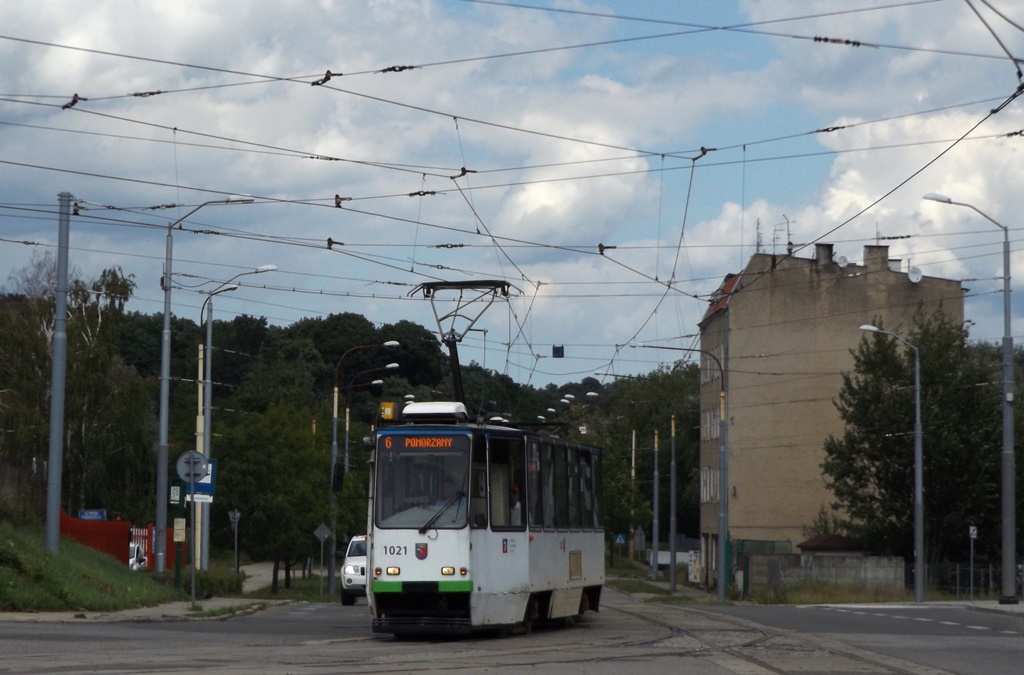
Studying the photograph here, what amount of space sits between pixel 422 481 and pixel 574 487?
177 inches

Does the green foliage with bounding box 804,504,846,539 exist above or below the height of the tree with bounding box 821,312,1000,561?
below

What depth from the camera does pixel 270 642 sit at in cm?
1833

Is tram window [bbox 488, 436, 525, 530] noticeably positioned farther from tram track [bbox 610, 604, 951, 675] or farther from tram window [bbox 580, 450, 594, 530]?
tram window [bbox 580, 450, 594, 530]

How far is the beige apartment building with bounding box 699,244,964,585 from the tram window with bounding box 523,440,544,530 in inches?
1672

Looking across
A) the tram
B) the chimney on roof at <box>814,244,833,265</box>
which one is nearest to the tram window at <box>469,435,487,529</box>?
the tram

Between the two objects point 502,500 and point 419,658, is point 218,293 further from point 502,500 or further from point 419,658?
point 419,658

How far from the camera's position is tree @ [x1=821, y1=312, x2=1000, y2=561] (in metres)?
52.3

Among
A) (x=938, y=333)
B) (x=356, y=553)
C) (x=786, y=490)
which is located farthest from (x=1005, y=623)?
(x=786, y=490)

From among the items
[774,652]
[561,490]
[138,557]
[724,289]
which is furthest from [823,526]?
[774,652]

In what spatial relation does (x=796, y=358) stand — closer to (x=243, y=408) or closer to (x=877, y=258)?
(x=877, y=258)

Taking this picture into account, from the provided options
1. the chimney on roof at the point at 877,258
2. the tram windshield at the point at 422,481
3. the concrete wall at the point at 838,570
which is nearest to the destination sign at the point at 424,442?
the tram windshield at the point at 422,481

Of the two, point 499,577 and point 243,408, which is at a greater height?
point 243,408

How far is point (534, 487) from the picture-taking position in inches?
835

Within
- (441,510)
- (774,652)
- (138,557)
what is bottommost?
(138,557)
